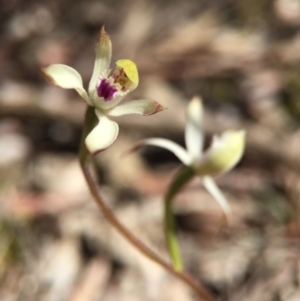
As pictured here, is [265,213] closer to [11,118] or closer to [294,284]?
[294,284]

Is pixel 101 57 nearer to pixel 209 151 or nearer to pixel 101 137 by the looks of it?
pixel 101 137

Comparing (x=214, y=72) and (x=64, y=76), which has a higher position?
(x=64, y=76)

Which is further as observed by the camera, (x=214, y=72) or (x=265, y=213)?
(x=214, y=72)

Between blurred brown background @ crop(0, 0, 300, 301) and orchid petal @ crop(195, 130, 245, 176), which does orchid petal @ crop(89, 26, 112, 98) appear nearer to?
orchid petal @ crop(195, 130, 245, 176)

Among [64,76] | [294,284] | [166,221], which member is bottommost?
[294,284]

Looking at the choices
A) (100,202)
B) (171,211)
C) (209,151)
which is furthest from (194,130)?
(100,202)

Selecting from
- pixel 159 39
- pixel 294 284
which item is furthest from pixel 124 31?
pixel 294 284


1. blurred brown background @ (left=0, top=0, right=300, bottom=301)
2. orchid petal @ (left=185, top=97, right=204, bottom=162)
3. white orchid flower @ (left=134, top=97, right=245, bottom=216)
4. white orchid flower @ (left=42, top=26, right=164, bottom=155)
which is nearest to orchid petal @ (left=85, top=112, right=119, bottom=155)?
white orchid flower @ (left=42, top=26, right=164, bottom=155)
